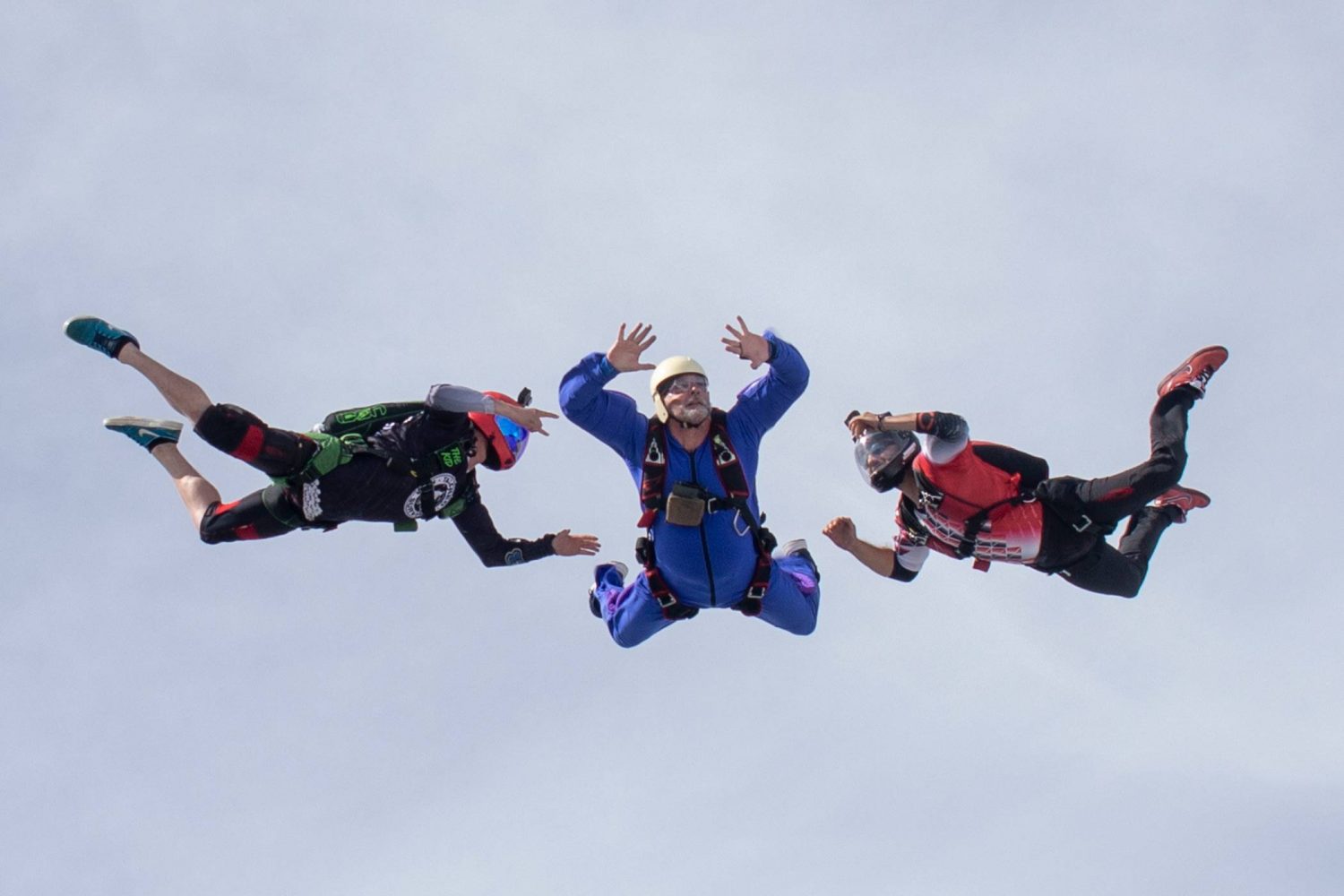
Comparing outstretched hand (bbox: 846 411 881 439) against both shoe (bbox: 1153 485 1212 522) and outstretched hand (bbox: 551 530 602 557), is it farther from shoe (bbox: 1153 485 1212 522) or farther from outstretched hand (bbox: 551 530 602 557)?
shoe (bbox: 1153 485 1212 522)

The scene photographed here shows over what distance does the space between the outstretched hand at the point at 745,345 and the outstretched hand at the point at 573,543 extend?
2.55m

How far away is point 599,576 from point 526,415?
2.47 meters

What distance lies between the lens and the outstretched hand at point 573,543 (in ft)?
49.8

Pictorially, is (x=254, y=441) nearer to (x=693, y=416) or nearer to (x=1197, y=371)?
(x=693, y=416)

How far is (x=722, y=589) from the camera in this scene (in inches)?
555

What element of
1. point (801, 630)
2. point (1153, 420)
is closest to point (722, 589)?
point (801, 630)

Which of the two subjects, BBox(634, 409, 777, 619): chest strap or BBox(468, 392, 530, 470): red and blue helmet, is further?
BBox(468, 392, 530, 470): red and blue helmet

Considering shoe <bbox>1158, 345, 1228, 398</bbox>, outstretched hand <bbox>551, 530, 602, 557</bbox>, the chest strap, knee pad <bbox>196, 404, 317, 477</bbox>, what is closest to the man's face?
the chest strap

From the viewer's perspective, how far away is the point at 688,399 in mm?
13656

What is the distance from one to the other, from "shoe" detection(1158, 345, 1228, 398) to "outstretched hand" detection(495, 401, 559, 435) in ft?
17.7

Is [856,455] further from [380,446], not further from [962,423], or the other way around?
[380,446]

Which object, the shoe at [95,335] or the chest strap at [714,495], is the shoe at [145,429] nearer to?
the shoe at [95,335]

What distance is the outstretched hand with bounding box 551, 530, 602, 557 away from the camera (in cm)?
1519

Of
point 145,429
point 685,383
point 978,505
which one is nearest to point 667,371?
point 685,383
